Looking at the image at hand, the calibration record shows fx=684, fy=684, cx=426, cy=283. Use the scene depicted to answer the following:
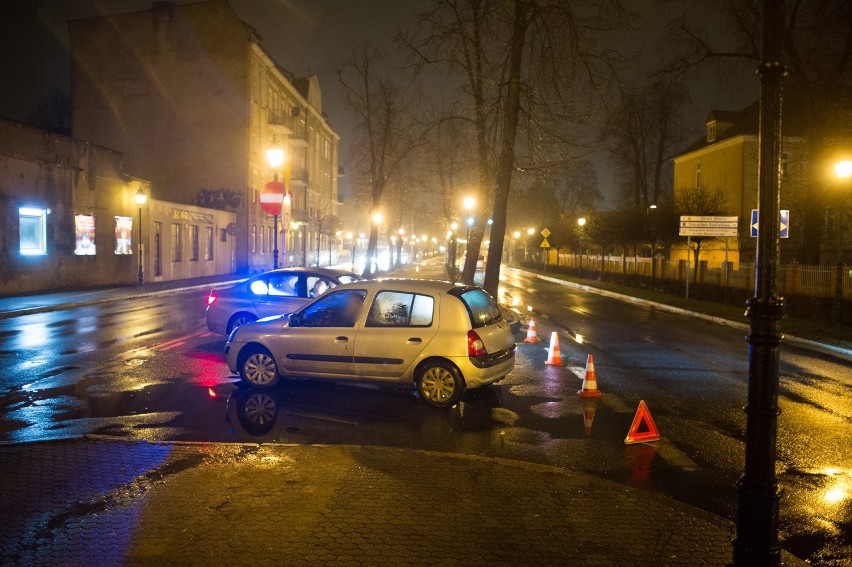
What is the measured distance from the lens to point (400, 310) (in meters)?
9.12

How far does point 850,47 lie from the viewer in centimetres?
2631

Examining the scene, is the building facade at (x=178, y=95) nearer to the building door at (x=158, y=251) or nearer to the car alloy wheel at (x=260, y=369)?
the building door at (x=158, y=251)

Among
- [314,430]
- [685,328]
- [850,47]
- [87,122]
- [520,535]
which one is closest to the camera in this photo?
[520,535]

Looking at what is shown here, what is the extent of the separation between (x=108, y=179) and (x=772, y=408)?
3270 cm

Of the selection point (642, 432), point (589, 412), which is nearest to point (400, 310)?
point (589, 412)

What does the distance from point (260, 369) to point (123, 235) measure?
26.4 metres

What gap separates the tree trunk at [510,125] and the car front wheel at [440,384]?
11014mm

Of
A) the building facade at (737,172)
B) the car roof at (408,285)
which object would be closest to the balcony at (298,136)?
the building facade at (737,172)

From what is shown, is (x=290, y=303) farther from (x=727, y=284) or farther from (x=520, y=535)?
(x=727, y=284)

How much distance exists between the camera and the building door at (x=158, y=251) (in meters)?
36.5

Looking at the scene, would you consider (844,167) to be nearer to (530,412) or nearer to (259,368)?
(530,412)

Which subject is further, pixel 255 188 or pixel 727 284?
pixel 255 188

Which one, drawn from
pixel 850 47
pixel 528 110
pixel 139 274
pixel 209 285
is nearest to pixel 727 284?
pixel 850 47

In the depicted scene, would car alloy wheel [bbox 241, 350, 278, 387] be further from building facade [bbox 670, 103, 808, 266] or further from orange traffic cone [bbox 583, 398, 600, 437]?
A: building facade [bbox 670, 103, 808, 266]
